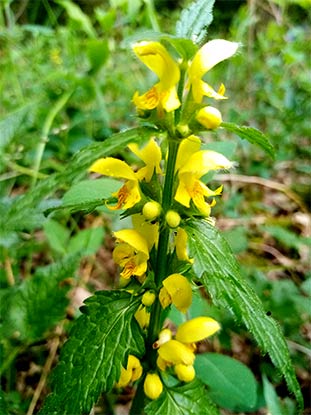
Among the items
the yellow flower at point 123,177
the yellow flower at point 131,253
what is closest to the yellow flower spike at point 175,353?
the yellow flower at point 131,253

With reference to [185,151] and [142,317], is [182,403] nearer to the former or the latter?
[142,317]

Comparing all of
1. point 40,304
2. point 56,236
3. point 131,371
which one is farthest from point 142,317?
point 56,236

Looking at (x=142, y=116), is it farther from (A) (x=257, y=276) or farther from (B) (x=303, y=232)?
(B) (x=303, y=232)

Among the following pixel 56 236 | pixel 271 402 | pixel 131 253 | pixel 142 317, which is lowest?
pixel 56 236

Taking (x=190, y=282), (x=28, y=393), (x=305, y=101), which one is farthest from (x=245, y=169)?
(x=190, y=282)

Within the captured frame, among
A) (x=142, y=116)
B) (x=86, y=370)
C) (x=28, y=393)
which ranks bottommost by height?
(x=28, y=393)

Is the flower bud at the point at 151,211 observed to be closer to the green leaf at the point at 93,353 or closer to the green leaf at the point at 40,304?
the green leaf at the point at 93,353

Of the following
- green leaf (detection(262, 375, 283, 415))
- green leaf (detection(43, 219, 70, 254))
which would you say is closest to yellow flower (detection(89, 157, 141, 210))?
green leaf (detection(262, 375, 283, 415))
